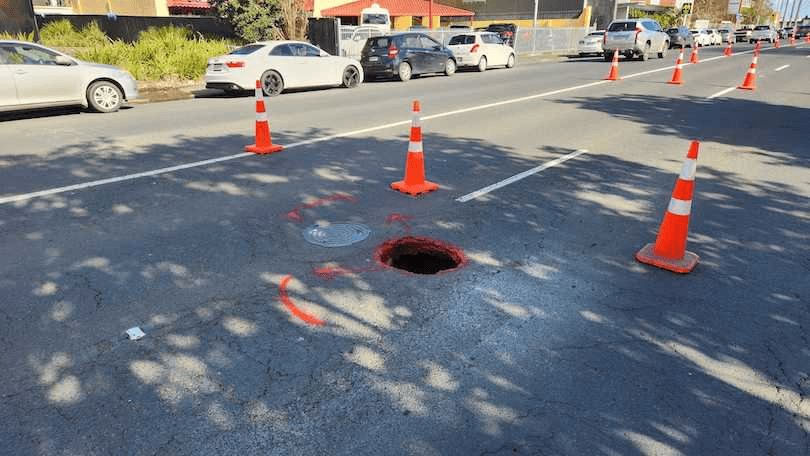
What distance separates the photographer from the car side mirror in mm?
10757

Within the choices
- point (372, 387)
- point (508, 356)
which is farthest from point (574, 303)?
point (372, 387)

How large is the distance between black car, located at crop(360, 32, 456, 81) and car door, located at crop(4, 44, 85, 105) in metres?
9.67

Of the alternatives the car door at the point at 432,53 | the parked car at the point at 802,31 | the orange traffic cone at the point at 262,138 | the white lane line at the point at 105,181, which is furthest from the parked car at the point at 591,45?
the parked car at the point at 802,31

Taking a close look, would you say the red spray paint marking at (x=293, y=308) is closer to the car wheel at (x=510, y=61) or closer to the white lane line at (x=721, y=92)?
the white lane line at (x=721, y=92)

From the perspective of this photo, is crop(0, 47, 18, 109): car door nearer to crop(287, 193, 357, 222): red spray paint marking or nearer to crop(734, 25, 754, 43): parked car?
crop(287, 193, 357, 222): red spray paint marking

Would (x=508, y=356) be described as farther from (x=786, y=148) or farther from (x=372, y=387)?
(x=786, y=148)

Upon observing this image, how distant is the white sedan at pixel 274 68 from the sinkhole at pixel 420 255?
10.7 meters

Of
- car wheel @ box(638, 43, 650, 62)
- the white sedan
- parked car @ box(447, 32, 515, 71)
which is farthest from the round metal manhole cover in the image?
car wheel @ box(638, 43, 650, 62)

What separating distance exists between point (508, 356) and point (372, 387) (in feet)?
2.77

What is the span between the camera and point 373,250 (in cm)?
455

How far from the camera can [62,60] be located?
10.8 meters

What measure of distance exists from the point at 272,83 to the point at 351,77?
307 centimetres

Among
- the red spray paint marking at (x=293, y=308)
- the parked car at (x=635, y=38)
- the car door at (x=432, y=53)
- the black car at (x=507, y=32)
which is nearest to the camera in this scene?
the red spray paint marking at (x=293, y=308)

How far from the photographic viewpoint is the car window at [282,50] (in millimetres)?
14312
